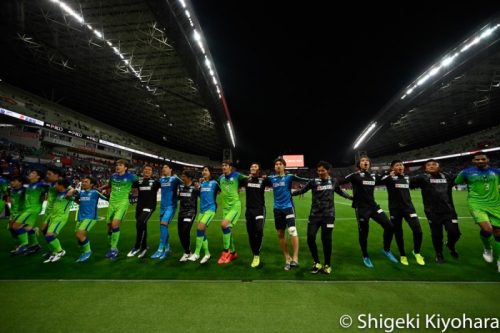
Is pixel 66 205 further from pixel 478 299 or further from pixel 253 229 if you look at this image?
pixel 478 299

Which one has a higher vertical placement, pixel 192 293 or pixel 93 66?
pixel 93 66

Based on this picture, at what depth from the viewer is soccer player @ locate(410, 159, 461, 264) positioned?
206 inches

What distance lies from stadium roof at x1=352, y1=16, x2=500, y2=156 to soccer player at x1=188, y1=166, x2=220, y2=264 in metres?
24.2

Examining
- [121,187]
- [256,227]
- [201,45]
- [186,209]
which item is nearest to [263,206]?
[256,227]

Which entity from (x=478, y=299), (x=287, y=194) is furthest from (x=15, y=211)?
(x=478, y=299)

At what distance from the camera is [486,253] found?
5.05 m

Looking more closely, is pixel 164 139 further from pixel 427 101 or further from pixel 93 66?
pixel 427 101

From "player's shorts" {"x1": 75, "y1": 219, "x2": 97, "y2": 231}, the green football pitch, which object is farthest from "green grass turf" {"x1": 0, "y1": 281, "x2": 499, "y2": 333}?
"player's shorts" {"x1": 75, "y1": 219, "x2": 97, "y2": 231}

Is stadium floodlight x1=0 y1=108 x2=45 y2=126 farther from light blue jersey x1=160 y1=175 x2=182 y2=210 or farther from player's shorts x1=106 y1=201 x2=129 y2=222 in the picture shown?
light blue jersey x1=160 y1=175 x2=182 y2=210

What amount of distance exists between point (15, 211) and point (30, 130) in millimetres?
30810

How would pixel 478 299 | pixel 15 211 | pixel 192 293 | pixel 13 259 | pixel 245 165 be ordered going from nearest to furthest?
1. pixel 478 299
2. pixel 192 293
3. pixel 13 259
4. pixel 15 211
5. pixel 245 165

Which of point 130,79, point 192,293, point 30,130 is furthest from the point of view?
point 30,130

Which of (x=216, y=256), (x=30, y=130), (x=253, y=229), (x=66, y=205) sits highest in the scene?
(x=30, y=130)

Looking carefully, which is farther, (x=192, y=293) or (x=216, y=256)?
(x=216, y=256)
